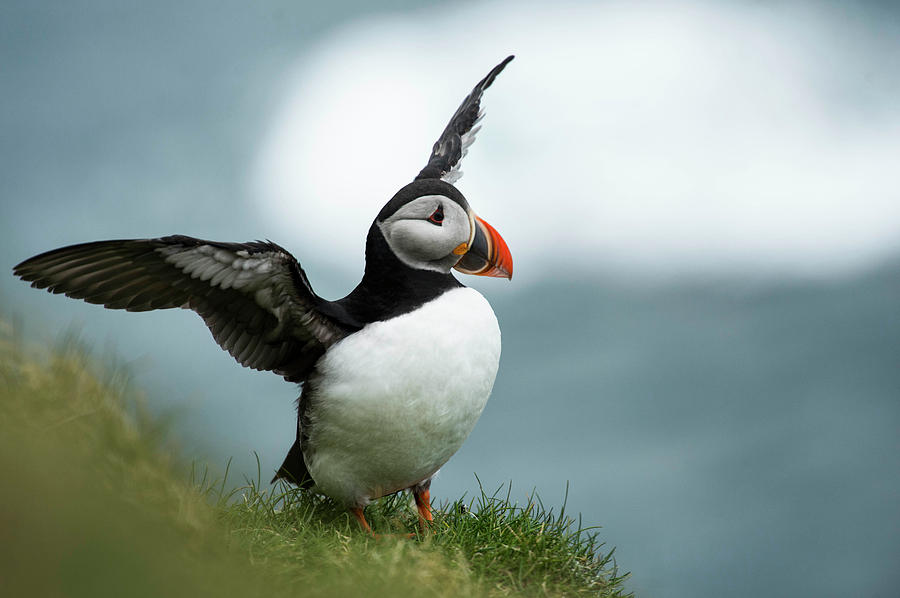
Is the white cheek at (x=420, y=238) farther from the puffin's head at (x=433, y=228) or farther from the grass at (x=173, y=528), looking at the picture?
the grass at (x=173, y=528)

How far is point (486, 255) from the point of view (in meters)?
4.84

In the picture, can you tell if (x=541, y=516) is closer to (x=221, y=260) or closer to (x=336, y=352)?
(x=336, y=352)

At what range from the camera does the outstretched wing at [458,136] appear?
606 cm

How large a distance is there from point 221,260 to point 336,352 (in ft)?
2.90

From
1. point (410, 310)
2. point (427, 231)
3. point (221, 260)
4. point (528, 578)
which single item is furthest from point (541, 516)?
point (221, 260)

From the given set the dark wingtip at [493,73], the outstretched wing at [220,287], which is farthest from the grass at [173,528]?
the dark wingtip at [493,73]

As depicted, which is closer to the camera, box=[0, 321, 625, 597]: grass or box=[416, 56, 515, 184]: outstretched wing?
box=[0, 321, 625, 597]: grass

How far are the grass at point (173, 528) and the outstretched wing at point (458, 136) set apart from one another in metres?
2.53

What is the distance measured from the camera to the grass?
84.5 inches

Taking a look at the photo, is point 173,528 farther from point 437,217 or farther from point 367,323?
point 437,217

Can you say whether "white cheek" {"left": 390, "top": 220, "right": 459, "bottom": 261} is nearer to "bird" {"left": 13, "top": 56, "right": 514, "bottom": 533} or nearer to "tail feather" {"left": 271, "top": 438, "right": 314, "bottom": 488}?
"bird" {"left": 13, "top": 56, "right": 514, "bottom": 533}

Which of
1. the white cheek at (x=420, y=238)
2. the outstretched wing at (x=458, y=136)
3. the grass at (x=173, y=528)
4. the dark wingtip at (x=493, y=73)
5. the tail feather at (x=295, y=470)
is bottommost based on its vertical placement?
the grass at (x=173, y=528)

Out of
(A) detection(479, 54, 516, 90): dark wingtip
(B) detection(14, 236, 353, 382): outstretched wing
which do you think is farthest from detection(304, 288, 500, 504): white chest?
(A) detection(479, 54, 516, 90): dark wingtip

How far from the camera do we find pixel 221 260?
417 cm
